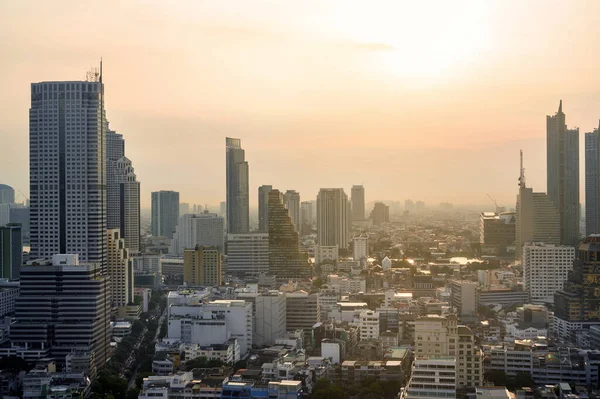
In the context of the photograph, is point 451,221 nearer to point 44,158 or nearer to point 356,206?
point 356,206

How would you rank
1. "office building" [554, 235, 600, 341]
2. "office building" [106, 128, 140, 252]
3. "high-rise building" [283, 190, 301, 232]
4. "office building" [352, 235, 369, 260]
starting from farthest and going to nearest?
"high-rise building" [283, 190, 301, 232] → "office building" [352, 235, 369, 260] → "office building" [106, 128, 140, 252] → "office building" [554, 235, 600, 341]

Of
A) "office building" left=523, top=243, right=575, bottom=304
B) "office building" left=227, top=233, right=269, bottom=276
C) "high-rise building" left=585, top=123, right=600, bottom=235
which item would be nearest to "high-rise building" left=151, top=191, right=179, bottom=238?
"office building" left=227, top=233, right=269, bottom=276

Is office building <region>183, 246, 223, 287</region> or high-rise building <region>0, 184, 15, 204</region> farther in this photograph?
high-rise building <region>0, 184, 15, 204</region>

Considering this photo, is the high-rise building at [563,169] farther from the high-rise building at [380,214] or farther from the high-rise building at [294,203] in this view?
the high-rise building at [380,214]

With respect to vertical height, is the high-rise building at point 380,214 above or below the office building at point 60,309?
above

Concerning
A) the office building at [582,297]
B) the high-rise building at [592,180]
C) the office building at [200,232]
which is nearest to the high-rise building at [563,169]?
the high-rise building at [592,180]

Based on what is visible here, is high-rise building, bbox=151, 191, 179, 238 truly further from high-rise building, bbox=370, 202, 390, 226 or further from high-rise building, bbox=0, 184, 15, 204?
high-rise building, bbox=0, 184, 15, 204

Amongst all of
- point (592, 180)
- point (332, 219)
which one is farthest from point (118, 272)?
point (592, 180)
